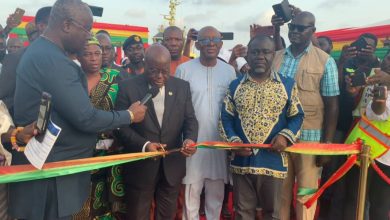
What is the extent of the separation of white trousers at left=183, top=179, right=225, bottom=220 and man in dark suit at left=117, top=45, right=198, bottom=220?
0.38m

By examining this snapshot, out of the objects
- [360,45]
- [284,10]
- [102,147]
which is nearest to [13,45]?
[102,147]

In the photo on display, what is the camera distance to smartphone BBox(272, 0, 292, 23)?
4082 millimetres

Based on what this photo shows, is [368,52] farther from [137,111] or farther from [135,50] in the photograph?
[135,50]

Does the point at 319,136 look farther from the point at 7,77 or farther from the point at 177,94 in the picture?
the point at 7,77

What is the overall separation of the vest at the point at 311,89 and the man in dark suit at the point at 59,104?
207 centimetres

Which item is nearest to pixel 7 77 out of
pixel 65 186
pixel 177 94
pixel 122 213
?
pixel 65 186

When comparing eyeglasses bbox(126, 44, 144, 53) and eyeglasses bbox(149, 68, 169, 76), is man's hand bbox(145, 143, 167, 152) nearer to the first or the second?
eyeglasses bbox(149, 68, 169, 76)

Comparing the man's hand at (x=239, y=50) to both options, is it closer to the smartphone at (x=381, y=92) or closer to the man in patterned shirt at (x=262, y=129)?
the man in patterned shirt at (x=262, y=129)

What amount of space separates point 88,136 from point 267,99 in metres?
1.65

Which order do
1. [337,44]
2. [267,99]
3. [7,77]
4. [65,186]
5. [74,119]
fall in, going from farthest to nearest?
[337,44]
[267,99]
[7,77]
[65,186]
[74,119]

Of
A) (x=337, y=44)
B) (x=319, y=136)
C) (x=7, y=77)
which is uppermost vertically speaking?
(x=337, y=44)

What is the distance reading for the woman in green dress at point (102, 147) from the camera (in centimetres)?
339

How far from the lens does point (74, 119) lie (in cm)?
228

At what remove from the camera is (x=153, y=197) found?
3443 millimetres
